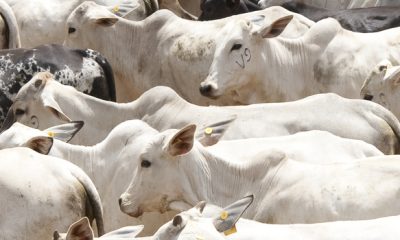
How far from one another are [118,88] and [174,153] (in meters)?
4.73

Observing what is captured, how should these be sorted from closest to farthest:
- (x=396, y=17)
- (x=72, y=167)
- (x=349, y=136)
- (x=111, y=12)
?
(x=72, y=167)
(x=349, y=136)
(x=396, y=17)
(x=111, y=12)

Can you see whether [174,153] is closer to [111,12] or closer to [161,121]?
[161,121]

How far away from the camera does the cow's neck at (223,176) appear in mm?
9562

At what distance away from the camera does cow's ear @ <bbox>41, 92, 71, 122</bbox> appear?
11383 mm

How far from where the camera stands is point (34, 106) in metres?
11.7

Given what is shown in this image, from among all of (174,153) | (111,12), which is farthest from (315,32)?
(174,153)

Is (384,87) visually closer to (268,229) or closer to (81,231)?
(268,229)

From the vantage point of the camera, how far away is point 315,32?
505 inches

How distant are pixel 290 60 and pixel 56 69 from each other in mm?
1836

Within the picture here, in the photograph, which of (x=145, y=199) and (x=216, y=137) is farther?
(x=216, y=137)

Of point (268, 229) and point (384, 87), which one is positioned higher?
point (268, 229)

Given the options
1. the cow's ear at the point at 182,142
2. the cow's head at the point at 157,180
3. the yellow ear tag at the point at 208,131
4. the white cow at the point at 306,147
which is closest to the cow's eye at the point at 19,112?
the white cow at the point at 306,147

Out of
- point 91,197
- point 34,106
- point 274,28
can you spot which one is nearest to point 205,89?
point 274,28

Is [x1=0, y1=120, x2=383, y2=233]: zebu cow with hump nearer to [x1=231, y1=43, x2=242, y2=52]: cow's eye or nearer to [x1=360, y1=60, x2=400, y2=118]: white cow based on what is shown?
[x1=360, y1=60, x2=400, y2=118]: white cow
